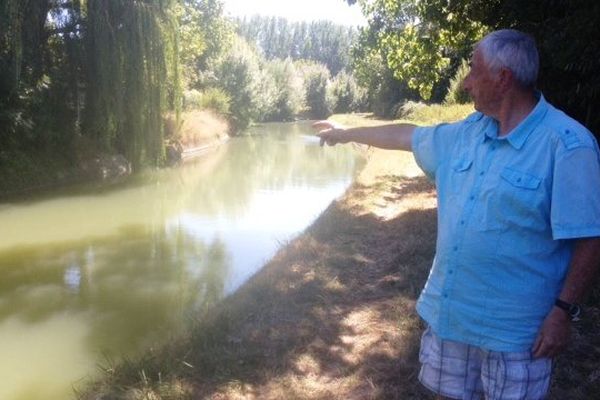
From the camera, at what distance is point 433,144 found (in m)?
2.12

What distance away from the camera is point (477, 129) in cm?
200

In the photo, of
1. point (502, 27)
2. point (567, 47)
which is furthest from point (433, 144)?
point (502, 27)

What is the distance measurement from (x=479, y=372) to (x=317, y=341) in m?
2.32

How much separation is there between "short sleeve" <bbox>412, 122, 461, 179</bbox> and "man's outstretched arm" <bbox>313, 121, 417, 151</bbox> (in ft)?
0.18

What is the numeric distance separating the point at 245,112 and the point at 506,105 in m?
31.8

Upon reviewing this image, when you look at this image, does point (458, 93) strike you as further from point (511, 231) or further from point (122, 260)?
point (511, 231)

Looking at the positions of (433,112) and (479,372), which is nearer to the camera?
(479,372)

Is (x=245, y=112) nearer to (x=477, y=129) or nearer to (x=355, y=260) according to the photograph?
(x=355, y=260)

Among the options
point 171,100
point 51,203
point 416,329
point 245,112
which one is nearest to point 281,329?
point 416,329

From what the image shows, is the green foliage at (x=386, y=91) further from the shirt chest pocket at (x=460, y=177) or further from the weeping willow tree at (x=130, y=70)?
the shirt chest pocket at (x=460, y=177)

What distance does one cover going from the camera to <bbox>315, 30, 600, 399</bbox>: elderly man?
1.71 meters

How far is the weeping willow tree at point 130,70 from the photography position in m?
13.2

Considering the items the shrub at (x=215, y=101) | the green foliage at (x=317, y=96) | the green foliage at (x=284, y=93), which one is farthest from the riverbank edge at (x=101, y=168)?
the green foliage at (x=317, y=96)

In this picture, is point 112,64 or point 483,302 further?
point 112,64
